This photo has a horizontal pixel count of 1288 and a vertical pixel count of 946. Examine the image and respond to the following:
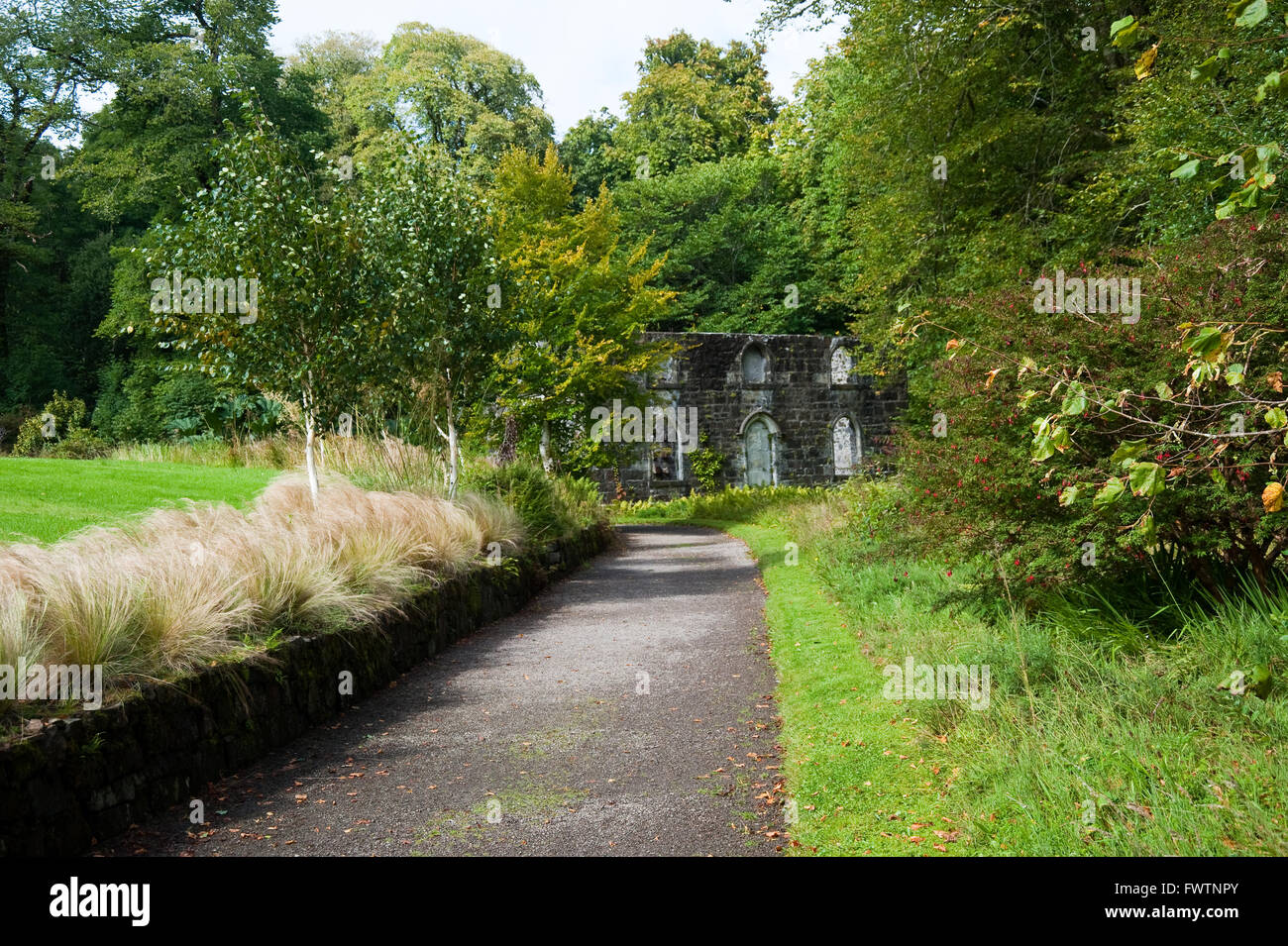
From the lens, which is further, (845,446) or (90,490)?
(845,446)

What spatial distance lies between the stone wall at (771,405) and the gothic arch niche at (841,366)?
3 centimetres

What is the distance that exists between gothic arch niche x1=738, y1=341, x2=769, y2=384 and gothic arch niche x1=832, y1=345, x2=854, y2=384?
2503 millimetres

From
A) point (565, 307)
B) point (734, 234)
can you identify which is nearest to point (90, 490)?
point (565, 307)

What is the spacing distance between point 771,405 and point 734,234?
33.8 ft

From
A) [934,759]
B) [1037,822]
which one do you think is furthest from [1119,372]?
[1037,822]

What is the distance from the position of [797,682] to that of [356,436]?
10.9 metres

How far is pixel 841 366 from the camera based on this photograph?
105 feet

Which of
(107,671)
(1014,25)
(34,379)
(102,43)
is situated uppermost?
(102,43)

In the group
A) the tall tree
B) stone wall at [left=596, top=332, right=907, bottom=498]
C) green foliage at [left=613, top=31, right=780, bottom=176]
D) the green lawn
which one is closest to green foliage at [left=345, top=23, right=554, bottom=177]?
green foliage at [left=613, top=31, right=780, bottom=176]

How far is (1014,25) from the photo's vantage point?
50.2 ft

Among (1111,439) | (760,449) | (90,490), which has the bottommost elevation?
(90,490)

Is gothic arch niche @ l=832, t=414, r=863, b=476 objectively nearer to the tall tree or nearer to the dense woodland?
the dense woodland

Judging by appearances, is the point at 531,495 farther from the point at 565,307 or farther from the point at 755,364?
the point at 755,364

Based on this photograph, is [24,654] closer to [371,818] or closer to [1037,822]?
[371,818]
